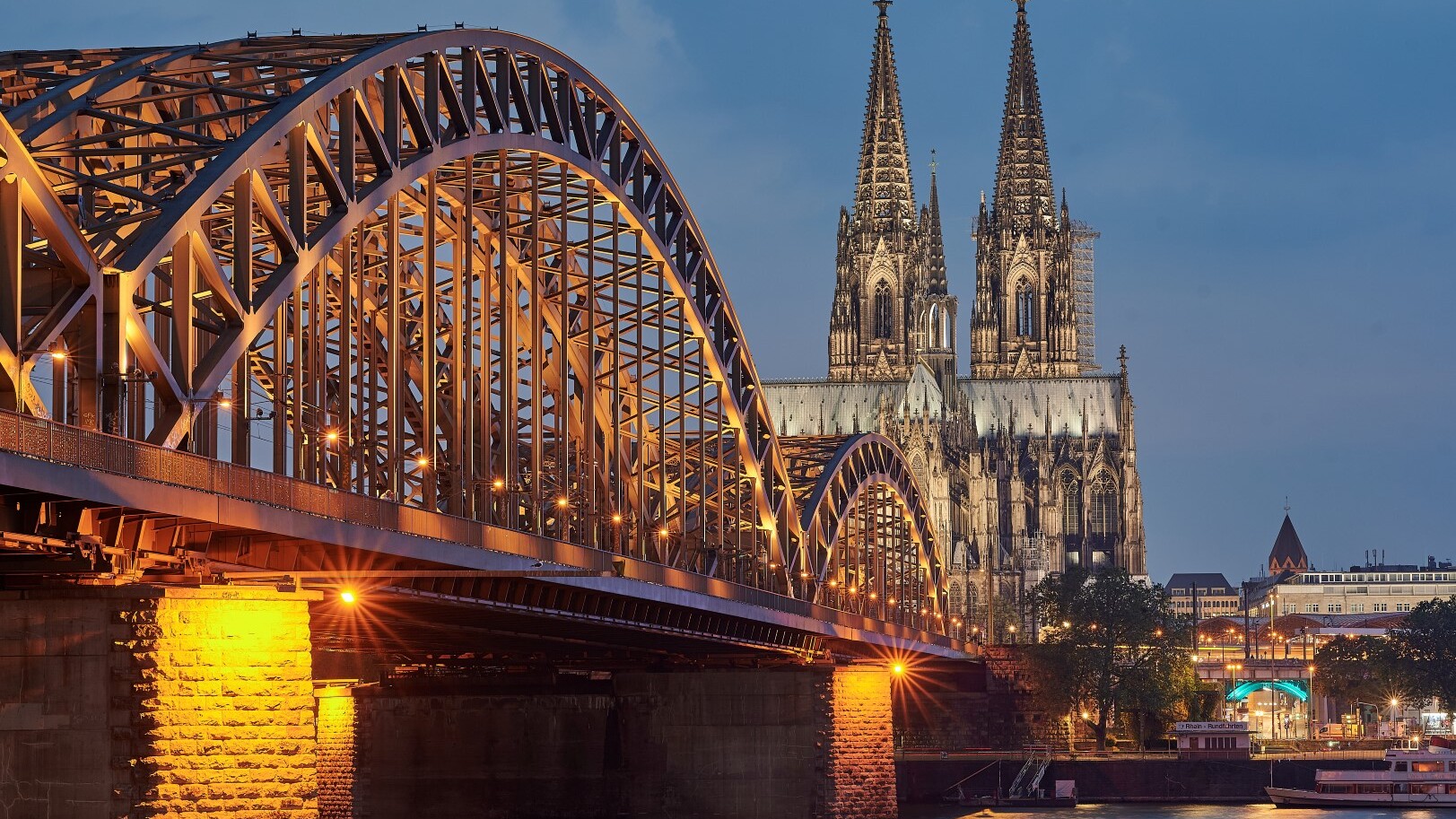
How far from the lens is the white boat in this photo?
12725 cm

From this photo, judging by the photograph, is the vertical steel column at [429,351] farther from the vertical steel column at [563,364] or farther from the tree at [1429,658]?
the tree at [1429,658]

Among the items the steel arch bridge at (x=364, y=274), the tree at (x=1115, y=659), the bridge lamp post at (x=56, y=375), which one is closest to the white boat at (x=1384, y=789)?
the tree at (x=1115, y=659)

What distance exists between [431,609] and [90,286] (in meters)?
20.1

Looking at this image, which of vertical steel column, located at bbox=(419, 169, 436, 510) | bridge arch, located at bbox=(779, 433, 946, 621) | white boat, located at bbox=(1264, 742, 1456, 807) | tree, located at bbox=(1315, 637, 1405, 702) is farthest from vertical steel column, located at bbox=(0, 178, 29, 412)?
tree, located at bbox=(1315, 637, 1405, 702)

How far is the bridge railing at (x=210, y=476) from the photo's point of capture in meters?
32.6

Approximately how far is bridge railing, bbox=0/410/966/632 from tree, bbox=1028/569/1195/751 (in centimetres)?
10831

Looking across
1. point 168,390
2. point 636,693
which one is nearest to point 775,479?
point 636,693

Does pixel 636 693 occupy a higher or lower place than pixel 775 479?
lower

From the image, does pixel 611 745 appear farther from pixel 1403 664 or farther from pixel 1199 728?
pixel 1403 664

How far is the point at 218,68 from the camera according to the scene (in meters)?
47.8

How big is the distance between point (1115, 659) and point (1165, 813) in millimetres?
47753

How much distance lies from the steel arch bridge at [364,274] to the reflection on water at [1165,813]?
2823 cm

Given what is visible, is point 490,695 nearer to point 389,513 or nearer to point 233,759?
point 389,513

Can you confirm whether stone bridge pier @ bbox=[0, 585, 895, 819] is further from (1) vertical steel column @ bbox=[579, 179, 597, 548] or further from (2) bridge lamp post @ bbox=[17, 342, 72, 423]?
(2) bridge lamp post @ bbox=[17, 342, 72, 423]
